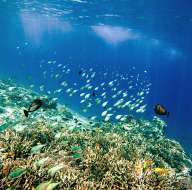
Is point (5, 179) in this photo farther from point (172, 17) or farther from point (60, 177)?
point (172, 17)

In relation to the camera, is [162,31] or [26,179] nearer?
[26,179]

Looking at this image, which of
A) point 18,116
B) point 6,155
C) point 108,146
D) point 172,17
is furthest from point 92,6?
point 6,155

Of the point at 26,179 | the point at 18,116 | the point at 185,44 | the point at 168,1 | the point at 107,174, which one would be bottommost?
the point at 185,44

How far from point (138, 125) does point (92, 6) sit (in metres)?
20.9

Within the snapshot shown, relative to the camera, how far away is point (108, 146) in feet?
31.4

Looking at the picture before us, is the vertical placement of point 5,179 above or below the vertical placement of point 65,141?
above

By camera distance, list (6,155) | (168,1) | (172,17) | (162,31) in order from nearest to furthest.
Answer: (6,155) < (168,1) < (172,17) < (162,31)

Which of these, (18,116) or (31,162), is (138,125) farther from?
(31,162)

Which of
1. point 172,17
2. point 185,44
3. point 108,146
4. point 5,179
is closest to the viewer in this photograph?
point 5,179

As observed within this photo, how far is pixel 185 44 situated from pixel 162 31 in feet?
30.8

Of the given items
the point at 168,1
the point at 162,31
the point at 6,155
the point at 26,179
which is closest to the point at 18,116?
the point at 6,155

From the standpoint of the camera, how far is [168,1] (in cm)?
2666

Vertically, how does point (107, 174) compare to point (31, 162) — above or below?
below

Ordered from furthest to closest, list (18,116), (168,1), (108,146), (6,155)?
(168,1)
(18,116)
(108,146)
(6,155)
